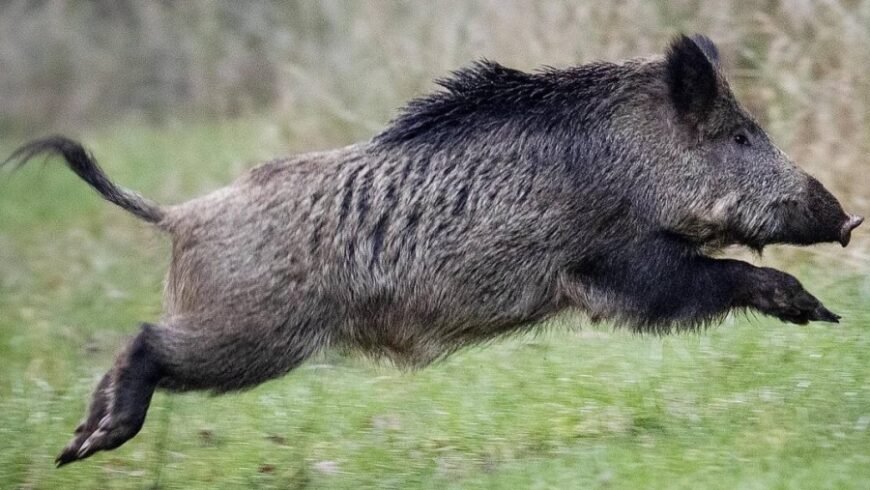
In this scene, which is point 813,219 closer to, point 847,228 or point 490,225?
point 847,228

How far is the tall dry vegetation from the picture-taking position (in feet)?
26.1

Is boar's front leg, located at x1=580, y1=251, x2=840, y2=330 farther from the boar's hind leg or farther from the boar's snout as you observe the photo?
the boar's hind leg

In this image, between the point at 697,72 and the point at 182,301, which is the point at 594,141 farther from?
the point at 182,301

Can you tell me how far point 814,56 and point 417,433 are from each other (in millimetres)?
3921

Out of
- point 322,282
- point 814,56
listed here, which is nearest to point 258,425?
point 322,282

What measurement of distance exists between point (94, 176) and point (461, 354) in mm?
2186

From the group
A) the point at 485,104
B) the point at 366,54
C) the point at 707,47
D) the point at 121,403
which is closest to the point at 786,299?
the point at 707,47

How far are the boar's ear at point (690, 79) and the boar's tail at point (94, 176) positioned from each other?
1.98 metres

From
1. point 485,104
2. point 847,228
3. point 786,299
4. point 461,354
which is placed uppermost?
point 485,104

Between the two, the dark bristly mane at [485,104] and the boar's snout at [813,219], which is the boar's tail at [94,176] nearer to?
the dark bristly mane at [485,104]

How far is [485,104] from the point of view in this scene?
17.3 feet

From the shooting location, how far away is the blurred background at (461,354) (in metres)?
5.00

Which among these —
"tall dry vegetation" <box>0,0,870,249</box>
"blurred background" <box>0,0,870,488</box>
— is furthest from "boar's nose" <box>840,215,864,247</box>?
"tall dry vegetation" <box>0,0,870,249</box>

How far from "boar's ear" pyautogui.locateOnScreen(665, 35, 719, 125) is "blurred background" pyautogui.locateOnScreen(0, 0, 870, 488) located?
91 cm
